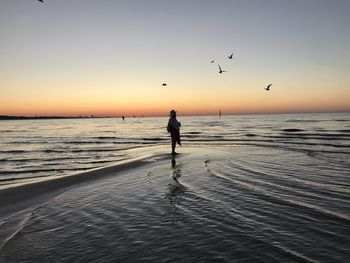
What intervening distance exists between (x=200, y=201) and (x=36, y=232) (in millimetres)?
4032

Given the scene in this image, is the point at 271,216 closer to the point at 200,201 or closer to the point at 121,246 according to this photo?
the point at 200,201

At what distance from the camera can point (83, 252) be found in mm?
5469

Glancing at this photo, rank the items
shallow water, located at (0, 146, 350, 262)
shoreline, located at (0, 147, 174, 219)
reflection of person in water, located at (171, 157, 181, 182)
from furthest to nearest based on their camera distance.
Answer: reflection of person in water, located at (171, 157, 181, 182) < shoreline, located at (0, 147, 174, 219) < shallow water, located at (0, 146, 350, 262)

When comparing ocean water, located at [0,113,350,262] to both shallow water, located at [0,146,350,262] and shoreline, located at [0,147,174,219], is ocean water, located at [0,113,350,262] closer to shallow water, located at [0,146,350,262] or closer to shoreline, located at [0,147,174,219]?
shallow water, located at [0,146,350,262]

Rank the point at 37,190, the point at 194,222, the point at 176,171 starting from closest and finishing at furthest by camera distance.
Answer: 1. the point at 194,222
2. the point at 37,190
3. the point at 176,171

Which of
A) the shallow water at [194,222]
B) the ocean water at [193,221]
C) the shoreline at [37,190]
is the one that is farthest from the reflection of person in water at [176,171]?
the shoreline at [37,190]

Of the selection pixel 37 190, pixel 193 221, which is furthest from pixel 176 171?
pixel 193 221

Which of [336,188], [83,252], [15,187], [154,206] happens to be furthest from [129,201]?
[336,188]

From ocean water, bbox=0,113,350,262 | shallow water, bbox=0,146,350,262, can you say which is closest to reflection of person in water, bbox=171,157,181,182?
ocean water, bbox=0,113,350,262

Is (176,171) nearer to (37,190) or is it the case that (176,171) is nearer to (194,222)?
(37,190)

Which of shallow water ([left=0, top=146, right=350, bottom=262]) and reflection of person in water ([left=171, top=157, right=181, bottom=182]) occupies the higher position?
shallow water ([left=0, top=146, right=350, bottom=262])

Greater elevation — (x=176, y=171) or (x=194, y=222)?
(x=194, y=222)

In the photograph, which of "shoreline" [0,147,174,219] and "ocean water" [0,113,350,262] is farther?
"shoreline" [0,147,174,219]

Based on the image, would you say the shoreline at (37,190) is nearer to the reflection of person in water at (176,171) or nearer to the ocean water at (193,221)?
the ocean water at (193,221)
